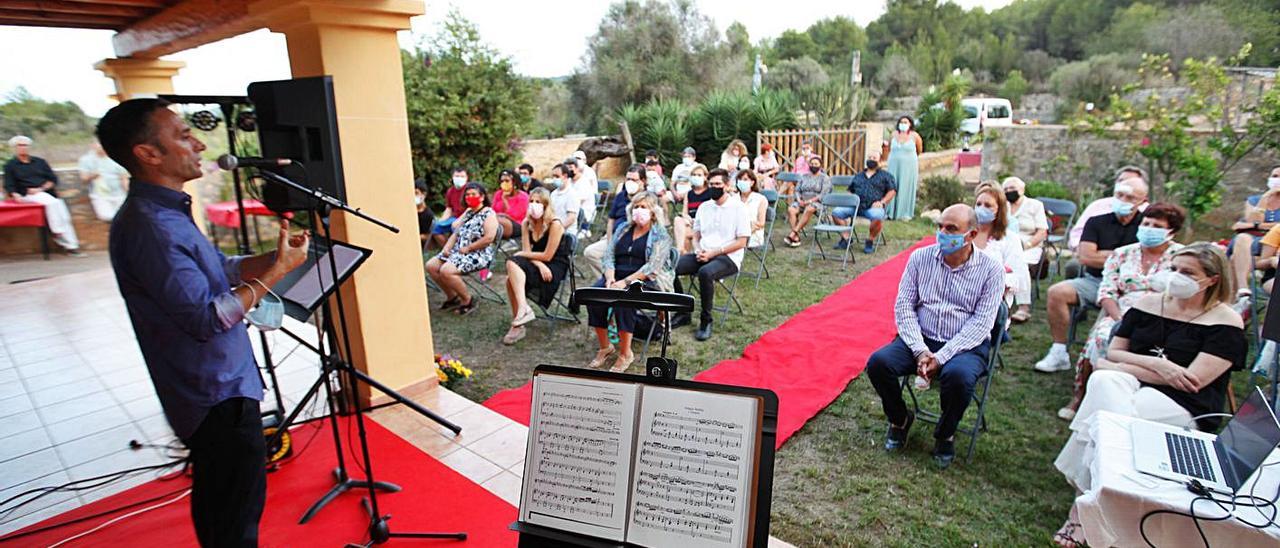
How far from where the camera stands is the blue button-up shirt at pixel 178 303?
71.5 inches

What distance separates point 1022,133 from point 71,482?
12.5 meters

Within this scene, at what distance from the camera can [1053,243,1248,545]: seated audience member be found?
293 centimetres

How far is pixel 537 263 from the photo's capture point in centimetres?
553

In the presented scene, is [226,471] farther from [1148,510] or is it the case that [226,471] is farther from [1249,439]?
[1249,439]

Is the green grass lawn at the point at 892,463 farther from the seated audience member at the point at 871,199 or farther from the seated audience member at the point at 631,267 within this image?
the seated audience member at the point at 871,199

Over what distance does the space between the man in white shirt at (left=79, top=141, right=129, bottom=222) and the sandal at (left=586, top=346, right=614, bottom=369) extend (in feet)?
24.6

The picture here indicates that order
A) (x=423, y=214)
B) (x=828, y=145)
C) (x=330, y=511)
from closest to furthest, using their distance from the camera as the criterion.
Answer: (x=330, y=511), (x=423, y=214), (x=828, y=145)

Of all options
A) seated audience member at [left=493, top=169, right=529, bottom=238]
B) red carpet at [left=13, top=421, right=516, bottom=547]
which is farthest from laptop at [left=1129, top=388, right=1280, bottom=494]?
seated audience member at [left=493, top=169, right=529, bottom=238]

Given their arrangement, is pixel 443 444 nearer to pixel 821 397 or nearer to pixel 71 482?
pixel 71 482

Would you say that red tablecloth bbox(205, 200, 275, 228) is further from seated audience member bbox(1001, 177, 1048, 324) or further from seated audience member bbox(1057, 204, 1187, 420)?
seated audience member bbox(1057, 204, 1187, 420)

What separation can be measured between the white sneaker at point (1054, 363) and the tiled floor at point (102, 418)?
2.95m

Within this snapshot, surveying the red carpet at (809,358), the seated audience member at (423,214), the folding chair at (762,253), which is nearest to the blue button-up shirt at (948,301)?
the red carpet at (809,358)

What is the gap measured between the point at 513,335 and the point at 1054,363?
4.13 metres

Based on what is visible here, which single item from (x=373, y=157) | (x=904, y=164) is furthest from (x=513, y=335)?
(x=904, y=164)
